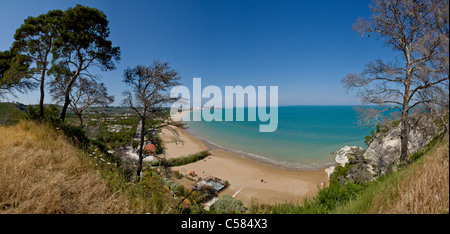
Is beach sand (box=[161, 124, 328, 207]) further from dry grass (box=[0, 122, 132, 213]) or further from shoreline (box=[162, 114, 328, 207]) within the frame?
dry grass (box=[0, 122, 132, 213])

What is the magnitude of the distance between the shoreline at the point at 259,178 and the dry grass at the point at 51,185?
8.60 metres

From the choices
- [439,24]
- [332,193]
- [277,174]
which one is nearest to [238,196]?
[277,174]

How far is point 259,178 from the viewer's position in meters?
17.0

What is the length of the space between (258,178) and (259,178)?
0.10m

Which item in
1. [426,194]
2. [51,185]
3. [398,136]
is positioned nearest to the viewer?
[426,194]

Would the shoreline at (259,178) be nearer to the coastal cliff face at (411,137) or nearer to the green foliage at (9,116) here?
the coastal cliff face at (411,137)

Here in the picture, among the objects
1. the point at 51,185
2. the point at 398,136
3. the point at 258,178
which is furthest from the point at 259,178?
the point at 51,185

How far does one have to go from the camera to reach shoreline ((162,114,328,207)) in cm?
1351

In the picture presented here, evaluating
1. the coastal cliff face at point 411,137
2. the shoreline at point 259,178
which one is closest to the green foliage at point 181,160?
the shoreline at point 259,178

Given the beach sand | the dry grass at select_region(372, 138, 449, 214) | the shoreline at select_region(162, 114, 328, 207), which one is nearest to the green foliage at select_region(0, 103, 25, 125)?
the beach sand

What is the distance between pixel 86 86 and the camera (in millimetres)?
10719

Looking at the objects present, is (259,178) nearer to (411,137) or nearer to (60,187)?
(411,137)

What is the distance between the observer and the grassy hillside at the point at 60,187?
238cm
